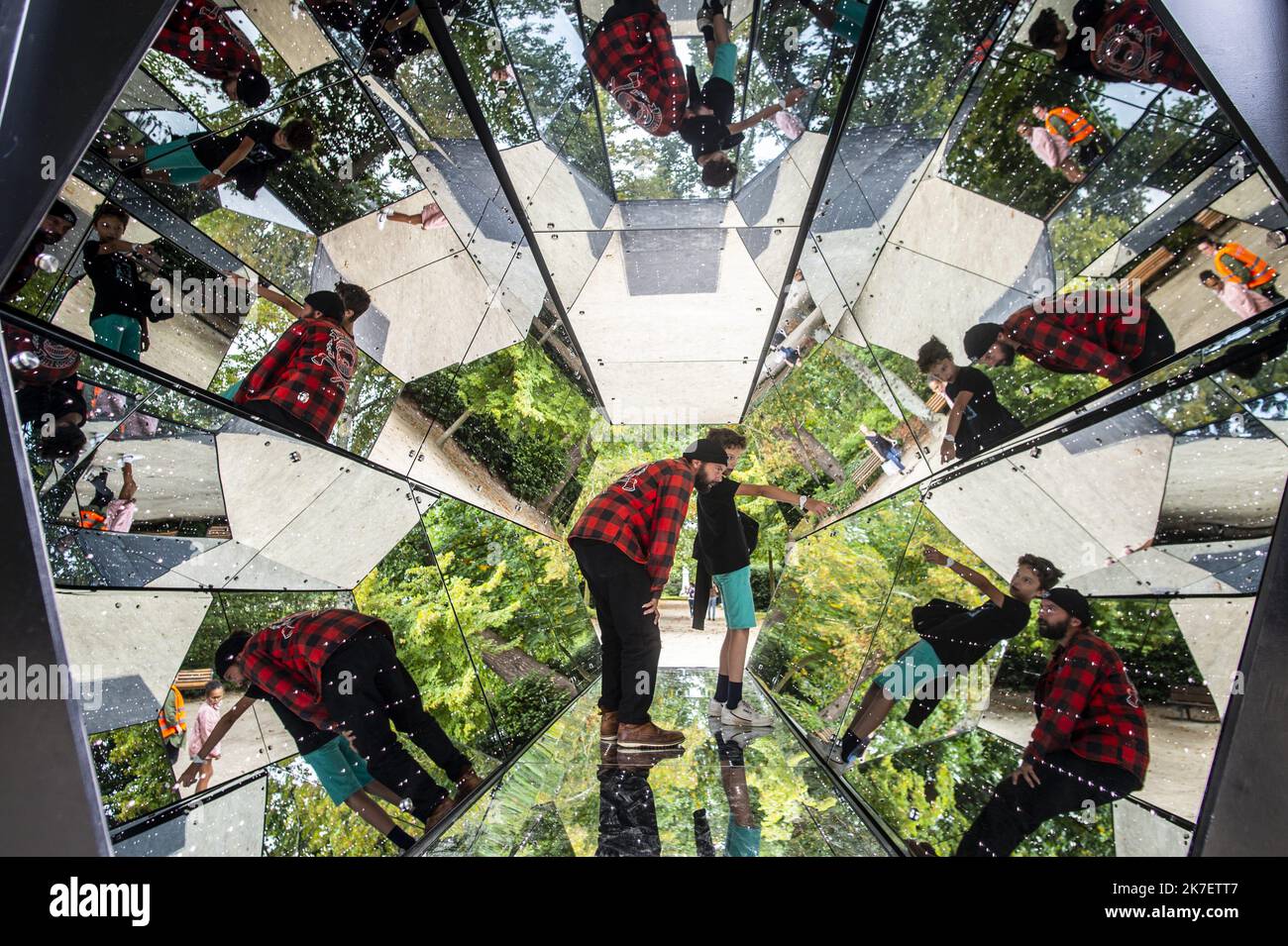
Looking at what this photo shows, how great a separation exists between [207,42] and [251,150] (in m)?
0.28

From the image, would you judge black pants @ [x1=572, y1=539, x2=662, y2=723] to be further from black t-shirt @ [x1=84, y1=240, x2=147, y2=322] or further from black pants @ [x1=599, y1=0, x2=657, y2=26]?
black pants @ [x1=599, y1=0, x2=657, y2=26]

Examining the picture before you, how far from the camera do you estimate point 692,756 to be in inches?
121

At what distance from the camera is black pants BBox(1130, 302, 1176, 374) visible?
2.04 m

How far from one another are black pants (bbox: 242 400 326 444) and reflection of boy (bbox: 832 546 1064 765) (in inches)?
80.8

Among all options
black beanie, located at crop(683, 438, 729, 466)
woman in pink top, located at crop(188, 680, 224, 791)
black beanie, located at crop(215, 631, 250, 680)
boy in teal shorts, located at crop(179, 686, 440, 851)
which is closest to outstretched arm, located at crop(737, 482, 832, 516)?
black beanie, located at crop(683, 438, 729, 466)

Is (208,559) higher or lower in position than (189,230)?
lower

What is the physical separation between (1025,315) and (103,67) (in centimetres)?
254

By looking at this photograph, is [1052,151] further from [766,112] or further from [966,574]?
[966,574]

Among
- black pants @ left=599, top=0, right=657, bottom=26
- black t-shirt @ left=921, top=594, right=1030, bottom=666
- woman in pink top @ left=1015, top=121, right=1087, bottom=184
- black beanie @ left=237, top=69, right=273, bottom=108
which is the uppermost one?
black pants @ left=599, top=0, right=657, bottom=26

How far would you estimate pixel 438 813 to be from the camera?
2621mm

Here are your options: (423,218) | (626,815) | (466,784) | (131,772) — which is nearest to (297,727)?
(131,772)

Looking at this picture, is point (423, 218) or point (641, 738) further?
point (641, 738)
